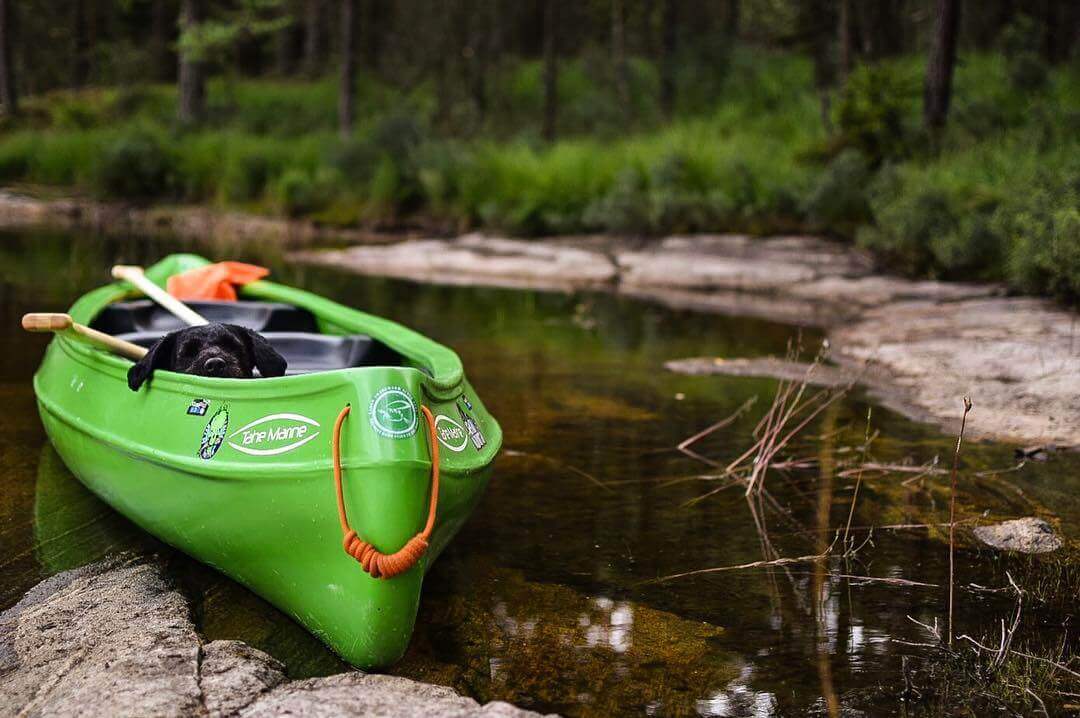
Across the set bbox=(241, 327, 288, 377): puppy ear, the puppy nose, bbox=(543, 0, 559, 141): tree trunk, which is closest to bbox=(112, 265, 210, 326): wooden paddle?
bbox=(241, 327, 288, 377): puppy ear

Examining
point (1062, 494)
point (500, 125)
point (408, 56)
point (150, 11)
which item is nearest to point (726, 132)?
point (500, 125)

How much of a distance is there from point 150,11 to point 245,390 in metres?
32.8

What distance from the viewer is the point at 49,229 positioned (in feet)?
59.9

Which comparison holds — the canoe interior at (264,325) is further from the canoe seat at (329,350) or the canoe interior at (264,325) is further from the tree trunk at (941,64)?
the tree trunk at (941,64)

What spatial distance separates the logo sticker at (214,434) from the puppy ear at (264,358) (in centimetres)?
71

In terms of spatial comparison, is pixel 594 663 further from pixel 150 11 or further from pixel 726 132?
pixel 150 11

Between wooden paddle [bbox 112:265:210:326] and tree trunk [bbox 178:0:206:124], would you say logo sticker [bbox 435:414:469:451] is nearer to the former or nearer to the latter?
wooden paddle [bbox 112:265:210:326]

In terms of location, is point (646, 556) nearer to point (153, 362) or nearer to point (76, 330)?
point (153, 362)

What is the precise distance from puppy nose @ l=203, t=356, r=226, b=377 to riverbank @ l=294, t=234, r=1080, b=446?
14.4 feet

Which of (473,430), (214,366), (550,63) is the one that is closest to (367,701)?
(473,430)

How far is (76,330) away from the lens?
5.01 m

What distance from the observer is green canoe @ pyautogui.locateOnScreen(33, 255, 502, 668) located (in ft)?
11.6

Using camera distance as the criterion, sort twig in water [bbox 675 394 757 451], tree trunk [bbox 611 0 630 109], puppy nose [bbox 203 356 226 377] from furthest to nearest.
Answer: tree trunk [bbox 611 0 630 109] < twig in water [bbox 675 394 757 451] < puppy nose [bbox 203 356 226 377]

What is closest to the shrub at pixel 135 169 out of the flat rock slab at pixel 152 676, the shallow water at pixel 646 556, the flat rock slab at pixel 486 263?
the flat rock slab at pixel 486 263
